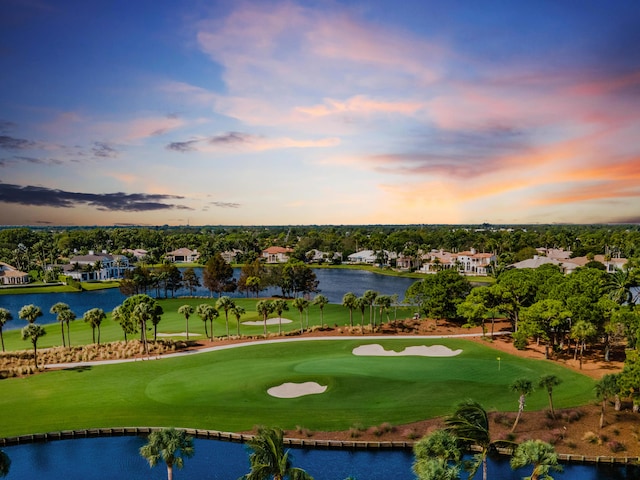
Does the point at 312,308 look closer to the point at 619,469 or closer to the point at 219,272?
the point at 219,272

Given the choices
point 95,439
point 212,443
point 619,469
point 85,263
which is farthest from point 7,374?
point 85,263

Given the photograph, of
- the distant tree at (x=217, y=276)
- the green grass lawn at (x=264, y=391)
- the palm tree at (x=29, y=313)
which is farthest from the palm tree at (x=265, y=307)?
the distant tree at (x=217, y=276)

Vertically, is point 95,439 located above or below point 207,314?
below

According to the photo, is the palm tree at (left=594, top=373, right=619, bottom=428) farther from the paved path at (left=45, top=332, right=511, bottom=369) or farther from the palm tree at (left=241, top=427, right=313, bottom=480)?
the paved path at (left=45, top=332, right=511, bottom=369)

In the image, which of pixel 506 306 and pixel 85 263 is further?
pixel 85 263

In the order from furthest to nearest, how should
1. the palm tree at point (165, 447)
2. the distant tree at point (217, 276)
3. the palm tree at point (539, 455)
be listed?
1. the distant tree at point (217, 276)
2. the palm tree at point (539, 455)
3. the palm tree at point (165, 447)

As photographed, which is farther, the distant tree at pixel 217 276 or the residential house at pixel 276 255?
the residential house at pixel 276 255

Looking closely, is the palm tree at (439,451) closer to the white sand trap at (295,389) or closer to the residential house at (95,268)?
the white sand trap at (295,389)
